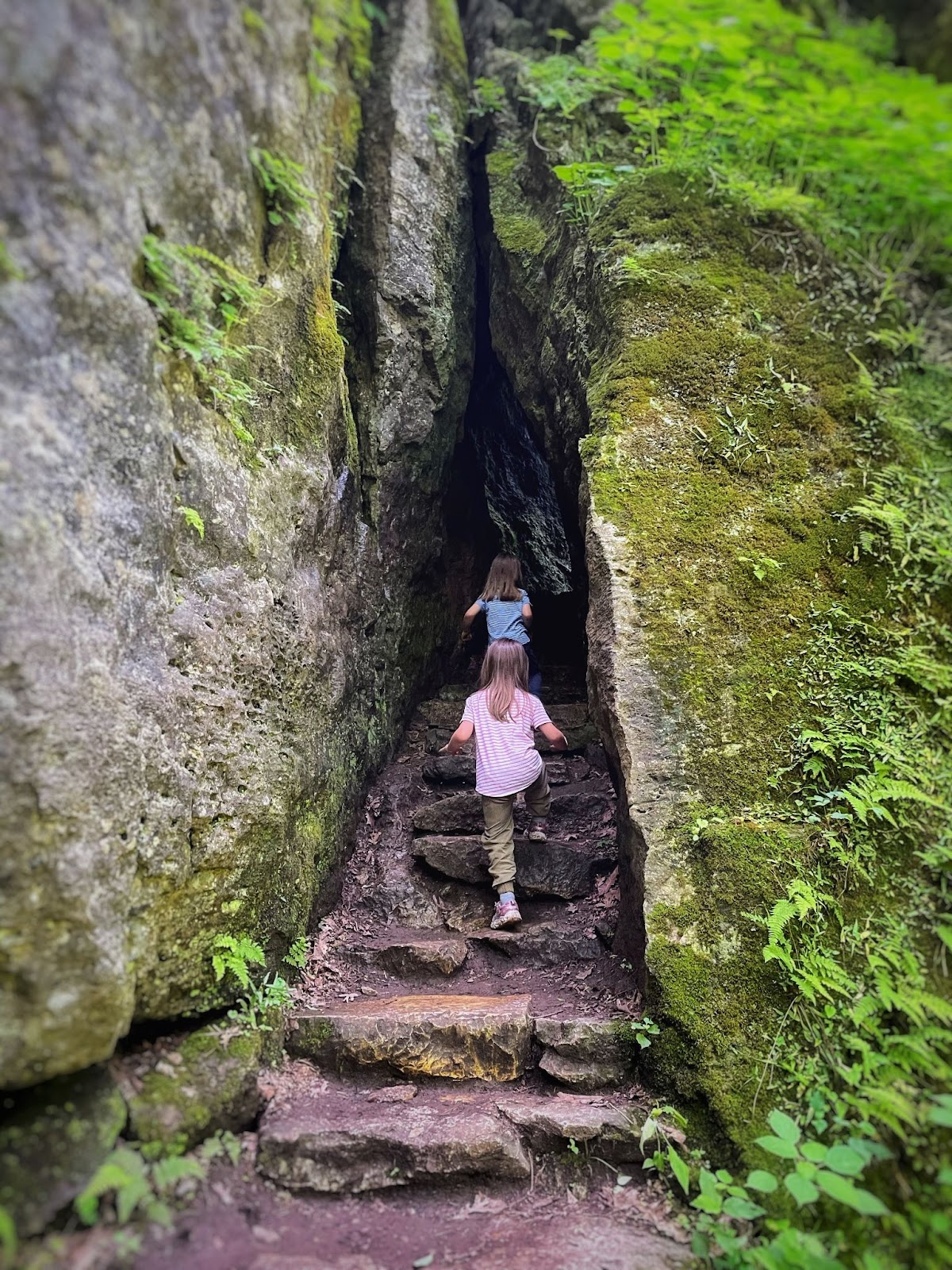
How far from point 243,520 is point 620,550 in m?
2.35

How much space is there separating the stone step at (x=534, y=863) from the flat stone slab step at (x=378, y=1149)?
2.07 metres

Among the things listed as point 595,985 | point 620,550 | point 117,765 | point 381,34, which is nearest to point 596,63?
point 381,34

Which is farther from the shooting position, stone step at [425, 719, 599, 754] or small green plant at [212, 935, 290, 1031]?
stone step at [425, 719, 599, 754]

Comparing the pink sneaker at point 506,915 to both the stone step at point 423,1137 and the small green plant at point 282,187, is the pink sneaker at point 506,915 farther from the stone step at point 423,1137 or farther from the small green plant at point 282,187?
the small green plant at point 282,187

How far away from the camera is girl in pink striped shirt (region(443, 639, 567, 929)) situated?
5180 millimetres

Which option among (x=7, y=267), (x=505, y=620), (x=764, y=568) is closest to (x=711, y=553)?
(x=764, y=568)

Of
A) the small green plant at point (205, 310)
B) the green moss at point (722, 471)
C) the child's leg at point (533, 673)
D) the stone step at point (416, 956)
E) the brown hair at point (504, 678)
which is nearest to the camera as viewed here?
the small green plant at point (205, 310)

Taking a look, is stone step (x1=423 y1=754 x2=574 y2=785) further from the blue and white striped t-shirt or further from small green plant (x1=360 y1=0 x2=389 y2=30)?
small green plant (x1=360 y1=0 x2=389 y2=30)

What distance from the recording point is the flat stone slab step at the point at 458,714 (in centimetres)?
740

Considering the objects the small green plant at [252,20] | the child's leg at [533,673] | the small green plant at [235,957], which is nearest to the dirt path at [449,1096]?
the small green plant at [235,957]

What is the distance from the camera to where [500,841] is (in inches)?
205

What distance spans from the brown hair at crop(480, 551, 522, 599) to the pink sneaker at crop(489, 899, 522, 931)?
3.26m

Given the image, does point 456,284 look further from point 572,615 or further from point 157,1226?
point 157,1226

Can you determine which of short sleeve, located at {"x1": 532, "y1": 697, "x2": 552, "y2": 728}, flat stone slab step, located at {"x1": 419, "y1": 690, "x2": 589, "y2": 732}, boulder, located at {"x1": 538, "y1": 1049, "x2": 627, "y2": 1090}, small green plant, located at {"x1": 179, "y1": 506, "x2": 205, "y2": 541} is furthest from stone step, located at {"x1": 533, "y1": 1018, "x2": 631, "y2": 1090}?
flat stone slab step, located at {"x1": 419, "y1": 690, "x2": 589, "y2": 732}
